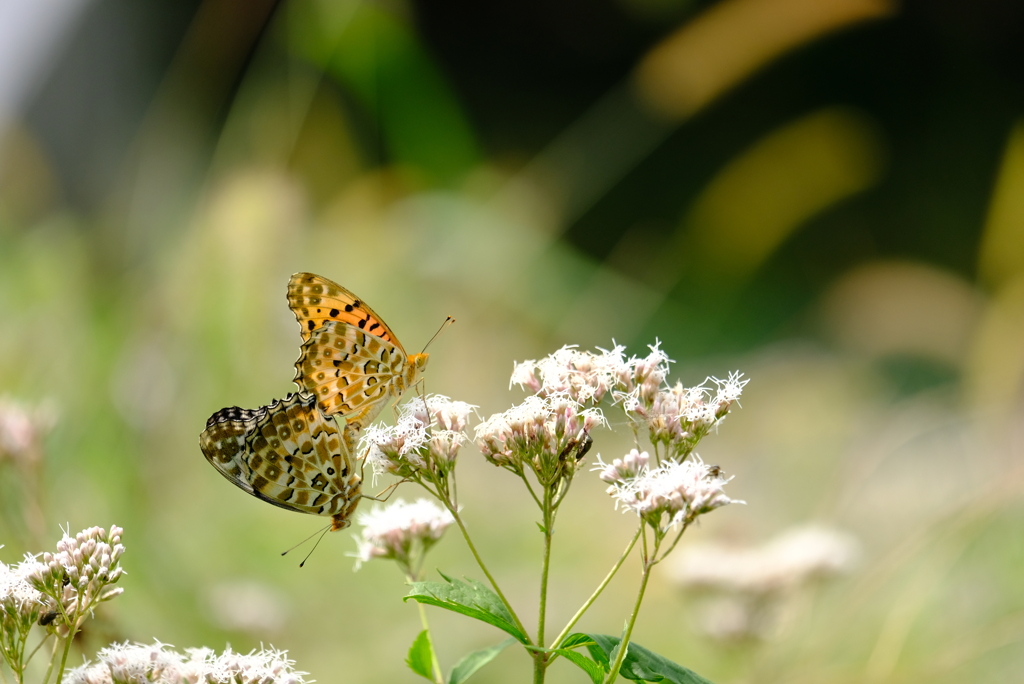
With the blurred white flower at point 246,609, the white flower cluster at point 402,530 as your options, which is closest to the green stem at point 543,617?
the white flower cluster at point 402,530

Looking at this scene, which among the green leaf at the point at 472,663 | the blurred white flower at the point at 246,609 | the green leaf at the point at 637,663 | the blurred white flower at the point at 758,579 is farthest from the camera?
the blurred white flower at the point at 246,609

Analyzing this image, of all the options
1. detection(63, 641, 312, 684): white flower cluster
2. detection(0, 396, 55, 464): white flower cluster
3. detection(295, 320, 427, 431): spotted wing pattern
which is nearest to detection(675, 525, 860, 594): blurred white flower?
detection(295, 320, 427, 431): spotted wing pattern

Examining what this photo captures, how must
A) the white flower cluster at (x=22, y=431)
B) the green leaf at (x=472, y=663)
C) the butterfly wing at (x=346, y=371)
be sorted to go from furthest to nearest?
the white flower cluster at (x=22, y=431) → the butterfly wing at (x=346, y=371) → the green leaf at (x=472, y=663)

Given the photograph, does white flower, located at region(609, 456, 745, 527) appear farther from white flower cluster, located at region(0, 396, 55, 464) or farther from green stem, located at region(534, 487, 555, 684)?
white flower cluster, located at region(0, 396, 55, 464)

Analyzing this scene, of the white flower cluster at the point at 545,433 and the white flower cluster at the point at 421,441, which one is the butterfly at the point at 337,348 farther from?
the white flower cluster at the point at 545,433

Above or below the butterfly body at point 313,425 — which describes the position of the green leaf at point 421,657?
below

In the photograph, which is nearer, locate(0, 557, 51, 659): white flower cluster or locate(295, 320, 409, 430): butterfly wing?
locate(0, 557, 51, 659): white flower cluster

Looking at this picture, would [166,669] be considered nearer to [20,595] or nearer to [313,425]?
[20,595]
